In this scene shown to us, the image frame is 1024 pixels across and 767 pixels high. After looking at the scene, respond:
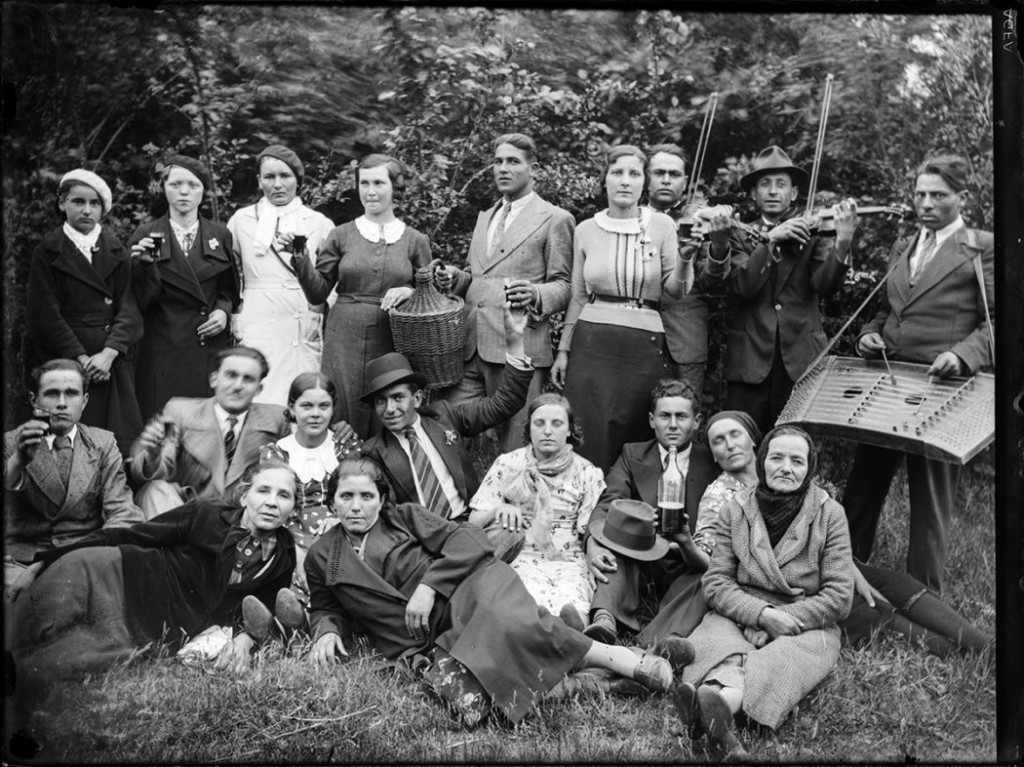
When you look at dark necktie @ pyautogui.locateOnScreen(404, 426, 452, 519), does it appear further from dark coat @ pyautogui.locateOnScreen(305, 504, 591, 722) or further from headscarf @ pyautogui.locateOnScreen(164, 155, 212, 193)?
headscarf @ pyautogui.locateOnScreen(164, 155, 212, 193)

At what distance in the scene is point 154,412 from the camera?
21.4ft

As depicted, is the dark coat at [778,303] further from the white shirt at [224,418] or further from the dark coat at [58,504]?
the dark coat at [58,504]

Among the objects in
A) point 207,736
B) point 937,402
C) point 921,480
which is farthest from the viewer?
point 921,480

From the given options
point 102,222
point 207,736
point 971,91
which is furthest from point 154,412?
point 971,91

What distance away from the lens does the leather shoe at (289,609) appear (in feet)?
18.3

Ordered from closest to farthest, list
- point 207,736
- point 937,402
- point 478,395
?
point 207,736
point 937,402
point 478,395

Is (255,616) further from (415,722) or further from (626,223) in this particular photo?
(626,223)

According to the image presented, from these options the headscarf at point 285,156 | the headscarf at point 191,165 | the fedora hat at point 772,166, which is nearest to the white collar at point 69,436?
the headscarf at point 191,165

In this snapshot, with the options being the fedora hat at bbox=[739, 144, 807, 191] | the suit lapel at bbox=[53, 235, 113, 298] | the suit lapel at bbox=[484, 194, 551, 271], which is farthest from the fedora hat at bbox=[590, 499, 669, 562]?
the suit lapel at bbox=[53, 235, 113, 298]

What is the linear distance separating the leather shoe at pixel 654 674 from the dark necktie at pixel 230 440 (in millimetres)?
2379

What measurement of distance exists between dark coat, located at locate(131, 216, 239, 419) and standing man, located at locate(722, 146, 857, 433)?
2844mm

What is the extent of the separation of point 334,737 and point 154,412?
218 cm

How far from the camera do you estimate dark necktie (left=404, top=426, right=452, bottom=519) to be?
618 cm

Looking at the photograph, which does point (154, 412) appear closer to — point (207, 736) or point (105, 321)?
point (105, 321)
